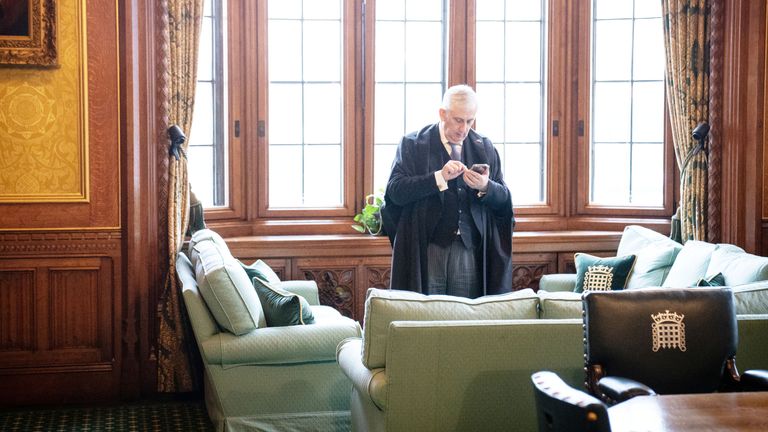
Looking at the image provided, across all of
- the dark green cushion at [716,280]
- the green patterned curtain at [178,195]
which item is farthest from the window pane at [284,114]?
the dark green cushion at [716,280]

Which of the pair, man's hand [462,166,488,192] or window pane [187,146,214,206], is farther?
window pane [187,146,214,206]

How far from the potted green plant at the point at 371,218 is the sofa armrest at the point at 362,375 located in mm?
2147

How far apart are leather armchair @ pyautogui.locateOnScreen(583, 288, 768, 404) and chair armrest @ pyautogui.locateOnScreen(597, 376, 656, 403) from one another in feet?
0.22

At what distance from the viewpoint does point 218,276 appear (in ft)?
14.5

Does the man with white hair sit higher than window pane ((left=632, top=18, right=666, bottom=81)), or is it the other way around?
window pane ((left=632, top=18, right=666, bottom=81))

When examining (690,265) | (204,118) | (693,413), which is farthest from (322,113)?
(693,413)

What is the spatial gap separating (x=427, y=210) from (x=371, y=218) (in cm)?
148

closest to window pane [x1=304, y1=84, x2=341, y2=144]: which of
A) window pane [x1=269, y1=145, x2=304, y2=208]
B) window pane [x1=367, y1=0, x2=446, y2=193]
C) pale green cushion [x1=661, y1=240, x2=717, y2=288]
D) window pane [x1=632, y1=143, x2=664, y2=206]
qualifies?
window pane [x1=269, y1=145, x2=304, y2=208]

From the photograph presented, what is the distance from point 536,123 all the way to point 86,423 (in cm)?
342

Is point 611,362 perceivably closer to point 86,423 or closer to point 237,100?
point 86,423

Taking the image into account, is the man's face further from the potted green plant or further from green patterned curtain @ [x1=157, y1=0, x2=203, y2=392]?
green patterned curtain @ [x1=157, y1=0, x2=203, y2=392]

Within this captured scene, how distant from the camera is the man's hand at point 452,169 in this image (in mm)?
4434

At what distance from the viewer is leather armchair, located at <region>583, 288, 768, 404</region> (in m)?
3.13

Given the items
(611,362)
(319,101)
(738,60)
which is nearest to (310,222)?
(319,101)
